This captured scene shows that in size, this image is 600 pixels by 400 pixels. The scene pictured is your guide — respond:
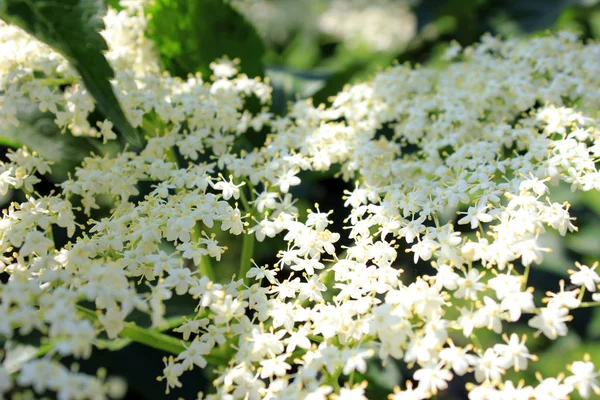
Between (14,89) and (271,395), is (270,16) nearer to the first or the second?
(14,89)

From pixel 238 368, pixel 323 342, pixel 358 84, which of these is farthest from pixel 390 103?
pixel 238 368

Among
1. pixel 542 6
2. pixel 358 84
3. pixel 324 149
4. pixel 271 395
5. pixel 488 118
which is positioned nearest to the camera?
pixel 271 395

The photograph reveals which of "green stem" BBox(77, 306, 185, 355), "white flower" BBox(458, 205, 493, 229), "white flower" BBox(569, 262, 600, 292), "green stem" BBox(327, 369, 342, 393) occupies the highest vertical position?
"white flower" BBox(458, 205, 493, 229)

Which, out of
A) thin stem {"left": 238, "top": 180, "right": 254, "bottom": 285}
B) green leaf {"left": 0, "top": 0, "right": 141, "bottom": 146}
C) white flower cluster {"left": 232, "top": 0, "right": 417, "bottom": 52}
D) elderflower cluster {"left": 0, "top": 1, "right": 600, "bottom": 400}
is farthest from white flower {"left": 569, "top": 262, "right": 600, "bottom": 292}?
white flower cluster {"left": 232, "top": 0, "right": 417, "bottom": 52}

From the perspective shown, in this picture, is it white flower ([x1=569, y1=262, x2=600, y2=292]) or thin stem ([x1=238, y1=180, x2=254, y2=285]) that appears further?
thin stem ([x1=238, y1=180, x2=254, y2=285])

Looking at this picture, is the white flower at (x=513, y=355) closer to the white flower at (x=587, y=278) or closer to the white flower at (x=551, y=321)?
the white flower at (x=551, y=321)

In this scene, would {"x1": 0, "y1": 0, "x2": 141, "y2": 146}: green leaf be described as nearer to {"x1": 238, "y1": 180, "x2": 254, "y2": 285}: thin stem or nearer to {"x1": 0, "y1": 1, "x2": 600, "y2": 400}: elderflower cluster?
{"x1": 0, "y1": 1, "x2": 600, "y2": 400}: elderflower cluster

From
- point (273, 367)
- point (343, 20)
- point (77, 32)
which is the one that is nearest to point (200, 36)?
point (77, 32)

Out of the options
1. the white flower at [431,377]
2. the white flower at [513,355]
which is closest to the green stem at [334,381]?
the white flower at [431,377]
